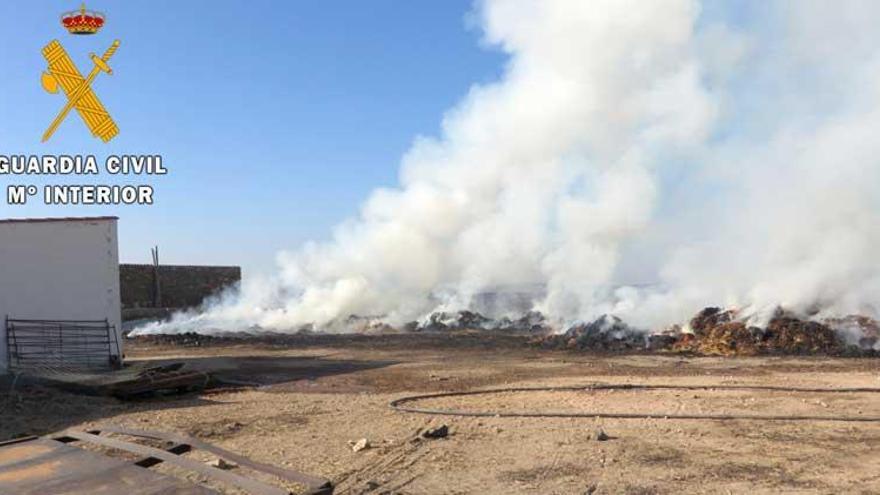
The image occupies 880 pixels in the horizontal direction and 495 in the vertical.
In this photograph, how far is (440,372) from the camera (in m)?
16.4

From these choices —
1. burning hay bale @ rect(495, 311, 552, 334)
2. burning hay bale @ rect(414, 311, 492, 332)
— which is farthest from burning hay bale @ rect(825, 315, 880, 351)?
burning hay bale @ rect(414, 311, 492, 332)

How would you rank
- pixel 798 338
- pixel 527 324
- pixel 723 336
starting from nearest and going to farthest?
pixel 798 338
pixel 723 336
pixel 527 324

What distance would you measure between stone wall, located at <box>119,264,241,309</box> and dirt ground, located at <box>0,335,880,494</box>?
20.1 meters

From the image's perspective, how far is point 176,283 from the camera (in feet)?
125

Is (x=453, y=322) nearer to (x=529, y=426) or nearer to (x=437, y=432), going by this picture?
(x=529, y=426)

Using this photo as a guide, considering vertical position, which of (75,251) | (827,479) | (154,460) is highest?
(75,251)

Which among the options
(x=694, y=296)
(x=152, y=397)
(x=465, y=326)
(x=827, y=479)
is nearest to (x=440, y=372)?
(x=152, y=397)

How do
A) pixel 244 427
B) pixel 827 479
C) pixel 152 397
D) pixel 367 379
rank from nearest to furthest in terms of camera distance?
pixel 827 479
pixel 244 427
pixel 152 397
pixel 367 379

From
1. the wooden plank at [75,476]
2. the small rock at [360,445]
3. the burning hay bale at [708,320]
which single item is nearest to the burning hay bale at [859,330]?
the burning hay bale at [708,320]

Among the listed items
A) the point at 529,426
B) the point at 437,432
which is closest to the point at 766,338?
the point at 529,426

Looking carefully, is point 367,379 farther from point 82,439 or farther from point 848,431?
point 82,439

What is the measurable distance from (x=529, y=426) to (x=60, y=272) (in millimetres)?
12490

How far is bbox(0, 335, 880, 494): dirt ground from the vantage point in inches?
281

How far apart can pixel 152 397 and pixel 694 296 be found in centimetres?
2012
